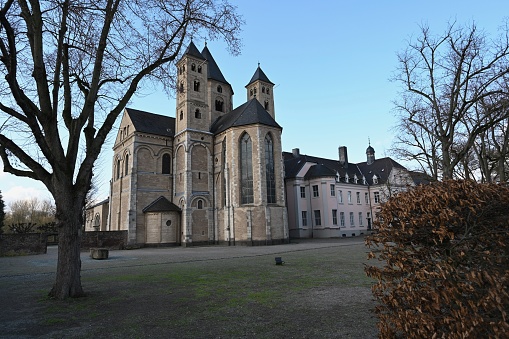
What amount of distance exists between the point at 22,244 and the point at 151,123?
18770 mm

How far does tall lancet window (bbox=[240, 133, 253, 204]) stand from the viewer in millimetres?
31547

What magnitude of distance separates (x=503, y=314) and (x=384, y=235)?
1313 millimetres

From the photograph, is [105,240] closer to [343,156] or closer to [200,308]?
[200,308]

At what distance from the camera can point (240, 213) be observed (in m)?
31.0

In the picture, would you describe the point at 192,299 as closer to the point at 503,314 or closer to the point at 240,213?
the point at 503,314

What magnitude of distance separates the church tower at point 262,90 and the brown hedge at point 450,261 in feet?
139

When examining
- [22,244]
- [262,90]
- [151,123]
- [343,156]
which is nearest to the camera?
[22,244]

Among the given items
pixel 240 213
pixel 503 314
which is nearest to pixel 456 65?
pixel 503 314

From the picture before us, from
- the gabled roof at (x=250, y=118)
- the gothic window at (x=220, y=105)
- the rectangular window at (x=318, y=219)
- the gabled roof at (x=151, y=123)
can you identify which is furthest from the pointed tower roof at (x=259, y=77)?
the rectangular window at (x=318, y=219)

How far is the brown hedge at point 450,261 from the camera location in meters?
3.02

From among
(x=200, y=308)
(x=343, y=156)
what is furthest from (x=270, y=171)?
(x=343, y=156)

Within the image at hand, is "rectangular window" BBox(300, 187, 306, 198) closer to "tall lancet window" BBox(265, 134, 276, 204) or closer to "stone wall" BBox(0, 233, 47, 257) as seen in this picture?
"tall lancet window" BBox(265, 134, 276, 204)

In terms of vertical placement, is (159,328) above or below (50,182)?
below

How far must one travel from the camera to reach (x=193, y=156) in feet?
112
